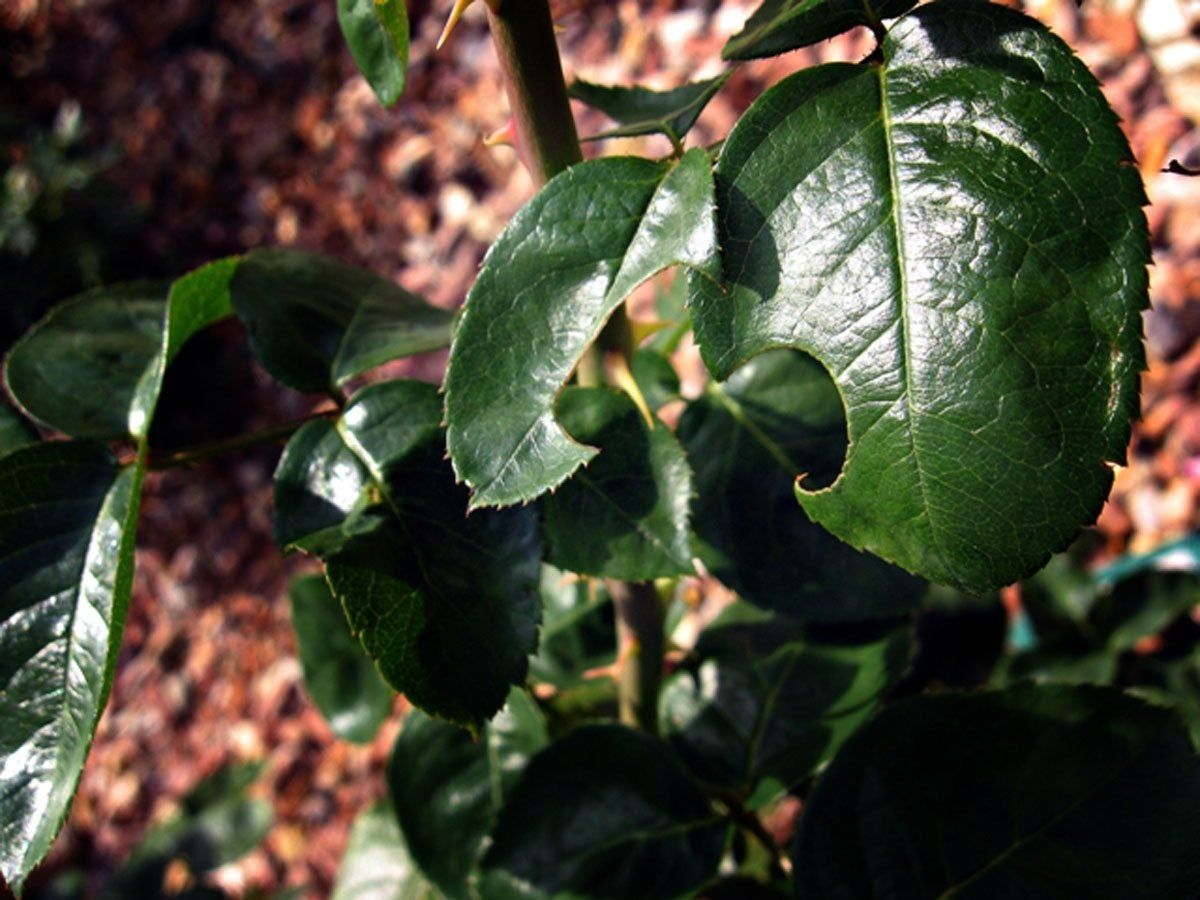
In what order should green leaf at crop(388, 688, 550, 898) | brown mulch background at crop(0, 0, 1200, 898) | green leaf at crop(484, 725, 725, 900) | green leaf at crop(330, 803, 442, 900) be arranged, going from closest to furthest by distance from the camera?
green leaf at crop(484, 725, 725, 900) < green leaf at crop(388, 688, 550, 898) < green leaf at crop(330, 803, 442, 900) < brown mulch background at crop(0, 0, 1200, 898)

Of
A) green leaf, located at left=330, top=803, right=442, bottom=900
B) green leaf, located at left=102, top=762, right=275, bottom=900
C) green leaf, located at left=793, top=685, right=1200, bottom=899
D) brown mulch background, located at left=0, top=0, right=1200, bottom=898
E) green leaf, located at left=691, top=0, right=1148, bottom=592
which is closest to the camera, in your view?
green leaf, located at left=691, top=0, right=1148, bottom=592

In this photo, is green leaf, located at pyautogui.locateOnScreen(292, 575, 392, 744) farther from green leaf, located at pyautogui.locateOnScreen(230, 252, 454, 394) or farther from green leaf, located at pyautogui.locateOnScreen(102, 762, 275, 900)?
green leaf, located at pyautogui.locateOnScreen(102, 762, 275, 900)

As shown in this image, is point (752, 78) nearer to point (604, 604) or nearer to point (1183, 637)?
point (1183, 637)

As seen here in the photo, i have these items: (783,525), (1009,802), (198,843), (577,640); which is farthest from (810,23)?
(198,843)

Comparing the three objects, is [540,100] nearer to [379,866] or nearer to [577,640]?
[577,640]

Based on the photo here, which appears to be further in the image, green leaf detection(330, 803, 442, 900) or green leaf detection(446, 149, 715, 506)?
green leaf detection(330, 803, 442, 900)

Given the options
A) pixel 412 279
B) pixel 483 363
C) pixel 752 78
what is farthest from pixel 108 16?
pixel 483 363

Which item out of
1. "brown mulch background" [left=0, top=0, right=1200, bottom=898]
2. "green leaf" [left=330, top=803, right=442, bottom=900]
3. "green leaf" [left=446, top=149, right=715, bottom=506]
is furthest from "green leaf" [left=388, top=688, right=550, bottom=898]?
"brown mulch background" [left=0, top=0, right=1200, bottom=898]
